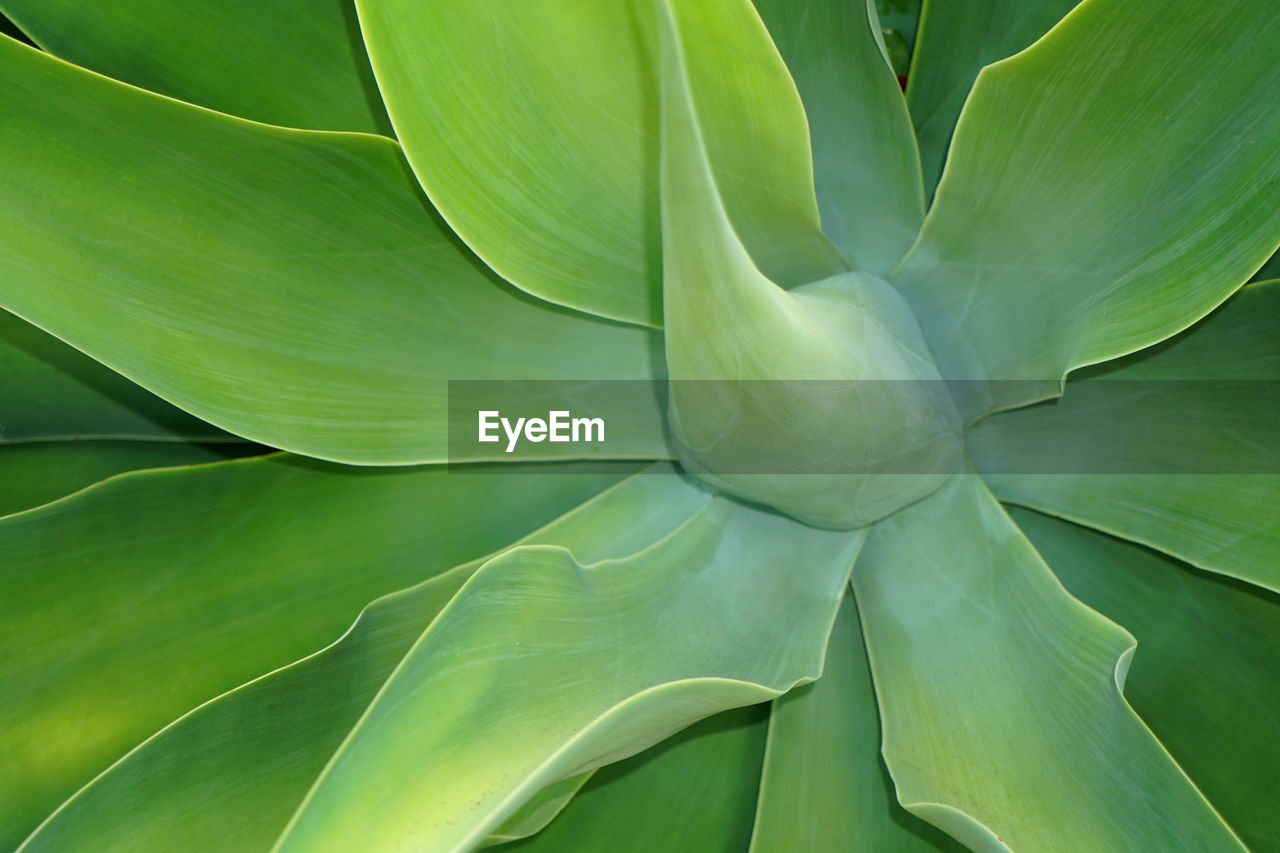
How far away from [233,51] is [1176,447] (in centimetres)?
73

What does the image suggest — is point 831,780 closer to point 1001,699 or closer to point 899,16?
point 1001,699

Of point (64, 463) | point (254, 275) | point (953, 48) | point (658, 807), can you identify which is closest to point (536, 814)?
point (658, 807)

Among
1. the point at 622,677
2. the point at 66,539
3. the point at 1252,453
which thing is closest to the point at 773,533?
the point at 622,677

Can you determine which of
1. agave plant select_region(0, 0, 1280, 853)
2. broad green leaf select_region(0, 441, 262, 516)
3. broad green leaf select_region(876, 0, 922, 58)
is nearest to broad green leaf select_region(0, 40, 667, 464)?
agave plant select_region(0, 0, 1280, 853)

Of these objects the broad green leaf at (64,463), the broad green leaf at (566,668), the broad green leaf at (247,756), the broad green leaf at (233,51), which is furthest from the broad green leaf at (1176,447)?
the broad green leaf at (64,463)

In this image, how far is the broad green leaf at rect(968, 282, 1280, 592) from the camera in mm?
640

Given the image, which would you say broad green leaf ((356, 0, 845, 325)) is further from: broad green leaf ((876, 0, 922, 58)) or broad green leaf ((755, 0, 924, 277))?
broad green leaf ((876, 0, 922, 58))

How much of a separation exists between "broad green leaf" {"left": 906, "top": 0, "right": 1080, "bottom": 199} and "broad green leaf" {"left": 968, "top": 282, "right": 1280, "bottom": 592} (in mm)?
215

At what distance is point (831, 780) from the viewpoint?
2.36 feet

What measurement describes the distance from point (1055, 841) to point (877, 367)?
11.4 inches

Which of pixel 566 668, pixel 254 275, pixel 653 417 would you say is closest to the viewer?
pixel 566 668

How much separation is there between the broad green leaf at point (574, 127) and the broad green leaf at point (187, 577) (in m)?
0.22

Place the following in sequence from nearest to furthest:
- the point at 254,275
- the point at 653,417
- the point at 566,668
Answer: the point at 566,668 → the point at 254,275 → the point at 653,417

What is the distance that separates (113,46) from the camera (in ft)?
2.34
